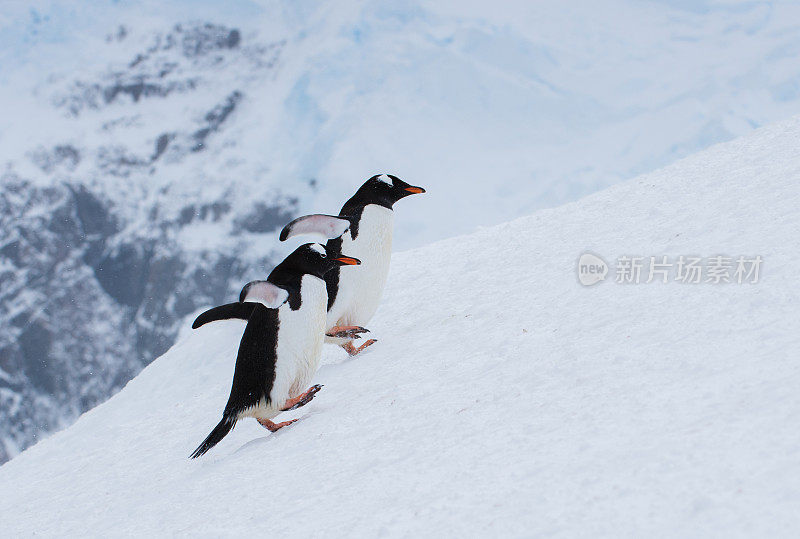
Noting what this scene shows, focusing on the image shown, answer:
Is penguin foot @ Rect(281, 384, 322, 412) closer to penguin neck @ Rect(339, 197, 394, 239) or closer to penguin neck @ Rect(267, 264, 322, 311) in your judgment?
penguin neck @ Rect(267, 264, 322, 311)

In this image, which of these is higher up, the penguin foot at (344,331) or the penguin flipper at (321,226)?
the penguin flipper at (321,226)

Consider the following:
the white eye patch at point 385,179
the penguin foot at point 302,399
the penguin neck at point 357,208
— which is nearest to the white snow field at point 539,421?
the penguin foot at point 302,399

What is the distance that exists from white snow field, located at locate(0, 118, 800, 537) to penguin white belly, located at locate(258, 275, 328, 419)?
0.16 meters

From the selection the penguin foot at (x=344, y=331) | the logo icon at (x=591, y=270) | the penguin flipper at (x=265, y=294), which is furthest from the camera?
the penguin foot at (x=344, y=331)

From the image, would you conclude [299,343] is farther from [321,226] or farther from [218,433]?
[321,226]

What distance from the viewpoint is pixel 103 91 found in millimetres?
106188

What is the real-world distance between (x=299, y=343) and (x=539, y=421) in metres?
1.47

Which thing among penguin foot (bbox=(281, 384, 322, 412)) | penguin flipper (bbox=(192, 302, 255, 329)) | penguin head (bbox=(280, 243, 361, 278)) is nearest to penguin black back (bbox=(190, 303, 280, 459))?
penguin foot (bbox=(281, 384, 322, 412))

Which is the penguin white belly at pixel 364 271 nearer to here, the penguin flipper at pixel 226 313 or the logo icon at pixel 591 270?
the penguin flipper at pixel 226 313

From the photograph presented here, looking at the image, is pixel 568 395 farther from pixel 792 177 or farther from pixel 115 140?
pixel 115 140

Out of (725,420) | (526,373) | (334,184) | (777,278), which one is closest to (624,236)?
(777,278)

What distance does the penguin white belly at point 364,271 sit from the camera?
13.2 ft

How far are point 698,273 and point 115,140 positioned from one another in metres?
111

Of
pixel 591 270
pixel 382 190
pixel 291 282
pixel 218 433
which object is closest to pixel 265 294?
pixel 291 282
